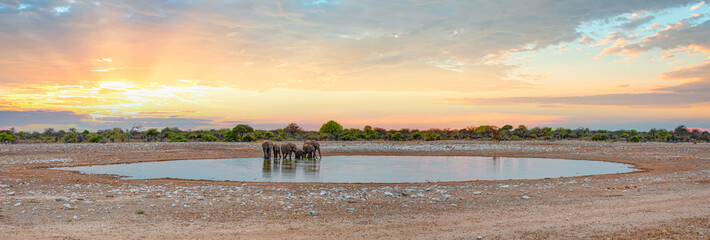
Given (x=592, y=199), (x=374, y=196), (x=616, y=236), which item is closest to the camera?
(x=616, y=236)

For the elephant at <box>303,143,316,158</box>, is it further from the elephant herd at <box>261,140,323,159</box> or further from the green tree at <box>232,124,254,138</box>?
the green tree at <box>232,124,254,138</box>

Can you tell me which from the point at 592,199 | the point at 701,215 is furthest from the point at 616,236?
the point at 592,199

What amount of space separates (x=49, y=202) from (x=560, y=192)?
49.2 ft

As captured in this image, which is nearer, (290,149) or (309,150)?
(290,149)

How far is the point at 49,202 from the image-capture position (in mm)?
11852

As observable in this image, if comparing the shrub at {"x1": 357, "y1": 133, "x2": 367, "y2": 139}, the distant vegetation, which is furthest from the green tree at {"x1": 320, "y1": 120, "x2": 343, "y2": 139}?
the shrub at {"x1": 357, "y1": 133, "x2": 367, "y2": 139}

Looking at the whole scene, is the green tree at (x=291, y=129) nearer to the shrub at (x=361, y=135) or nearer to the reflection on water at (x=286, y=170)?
the shrub at (x=361, y=135)

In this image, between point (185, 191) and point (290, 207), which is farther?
point (185, 191)

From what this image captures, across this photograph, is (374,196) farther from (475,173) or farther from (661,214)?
(475,173)

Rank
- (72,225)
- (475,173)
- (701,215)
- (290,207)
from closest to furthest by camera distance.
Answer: (72,225) < (701,215) < (290,207) < (475,173)

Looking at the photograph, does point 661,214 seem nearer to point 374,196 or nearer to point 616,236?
point 616,236

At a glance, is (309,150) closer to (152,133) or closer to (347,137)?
(347,137)

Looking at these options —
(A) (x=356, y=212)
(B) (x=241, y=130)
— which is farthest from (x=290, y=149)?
(B) (x=241, y=130)

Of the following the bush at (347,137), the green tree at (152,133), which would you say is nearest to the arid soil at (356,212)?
the bush at (347,137)
